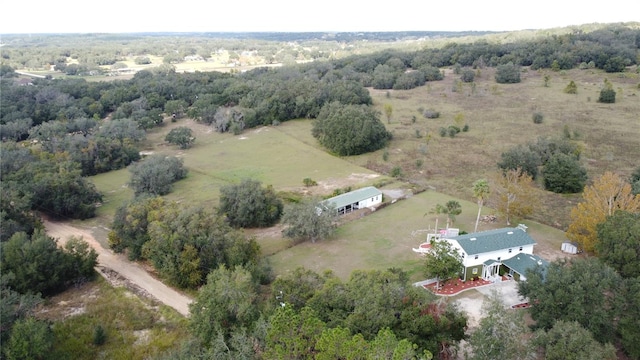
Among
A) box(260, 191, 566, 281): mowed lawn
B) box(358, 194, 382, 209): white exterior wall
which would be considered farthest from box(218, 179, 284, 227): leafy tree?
box(358, 194, 382, 209): white exterior wall

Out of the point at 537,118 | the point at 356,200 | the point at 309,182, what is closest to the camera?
the point at 356,200

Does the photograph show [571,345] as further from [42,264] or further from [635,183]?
[42,264]

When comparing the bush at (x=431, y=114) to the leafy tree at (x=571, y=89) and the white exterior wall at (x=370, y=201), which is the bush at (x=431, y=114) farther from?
the white exterior wall at (x=370, y=201)

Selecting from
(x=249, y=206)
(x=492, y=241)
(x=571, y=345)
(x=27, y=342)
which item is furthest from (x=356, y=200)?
(x=27, y=342)

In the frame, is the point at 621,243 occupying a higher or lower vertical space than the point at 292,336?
lower

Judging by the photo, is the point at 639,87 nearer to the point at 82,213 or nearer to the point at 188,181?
the point at 188,181
